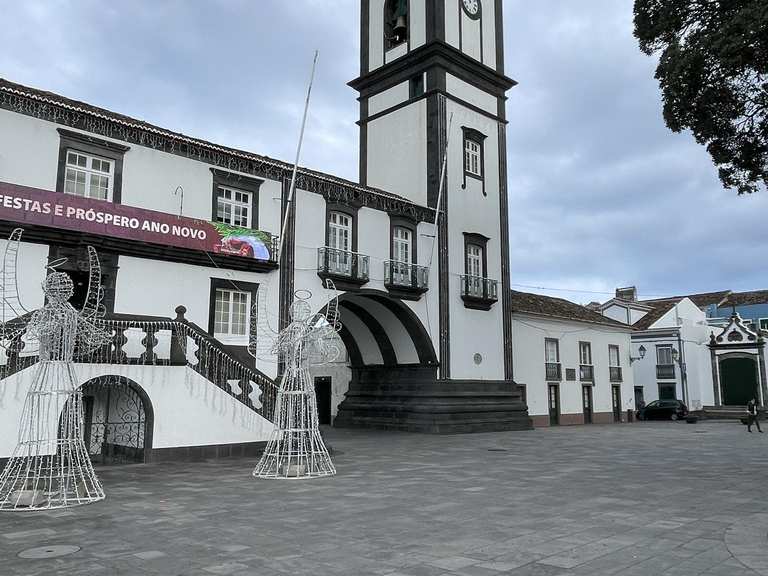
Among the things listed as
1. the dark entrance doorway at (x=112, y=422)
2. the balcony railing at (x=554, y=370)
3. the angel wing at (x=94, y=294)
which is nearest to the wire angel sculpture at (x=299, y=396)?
the dark entrance doorway at (x=112, y=422)

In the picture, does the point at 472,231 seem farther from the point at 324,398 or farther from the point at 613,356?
the point at 613,356

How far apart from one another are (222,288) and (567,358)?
65.4 feet

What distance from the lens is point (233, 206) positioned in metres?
19.6

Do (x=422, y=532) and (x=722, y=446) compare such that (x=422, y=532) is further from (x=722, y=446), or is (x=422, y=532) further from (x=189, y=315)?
(x=722, y=446)

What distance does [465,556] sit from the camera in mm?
6652

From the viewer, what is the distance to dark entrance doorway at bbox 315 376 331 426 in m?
29.6

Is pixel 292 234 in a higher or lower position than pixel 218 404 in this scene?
higher

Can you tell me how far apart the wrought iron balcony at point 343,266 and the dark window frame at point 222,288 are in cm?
245

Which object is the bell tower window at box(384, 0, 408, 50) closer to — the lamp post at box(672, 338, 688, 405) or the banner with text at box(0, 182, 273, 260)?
the banner with text at box(0, 182, 273, 260)

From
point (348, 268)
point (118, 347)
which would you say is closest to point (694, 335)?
point (348, 268)

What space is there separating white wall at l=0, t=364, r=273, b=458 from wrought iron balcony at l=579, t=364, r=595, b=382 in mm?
21453

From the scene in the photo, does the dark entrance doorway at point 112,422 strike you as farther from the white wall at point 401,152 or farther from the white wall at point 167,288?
the white wall at point 401,152

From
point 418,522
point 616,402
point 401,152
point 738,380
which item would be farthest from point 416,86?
point 738,380

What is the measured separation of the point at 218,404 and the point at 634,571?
11752 millimetres
